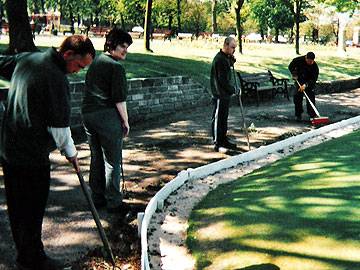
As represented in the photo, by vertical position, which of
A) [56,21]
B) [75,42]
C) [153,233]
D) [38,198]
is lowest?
[153,233]

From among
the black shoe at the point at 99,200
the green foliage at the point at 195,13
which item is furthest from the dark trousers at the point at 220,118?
the green foliage at the point at 195,13

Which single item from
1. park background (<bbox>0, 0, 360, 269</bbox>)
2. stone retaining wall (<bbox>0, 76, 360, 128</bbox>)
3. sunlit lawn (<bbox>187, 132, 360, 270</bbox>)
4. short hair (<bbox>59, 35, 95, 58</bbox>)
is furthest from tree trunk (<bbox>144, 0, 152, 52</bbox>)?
short hair (<bbox>59, 35, 95, 58</bbox>)

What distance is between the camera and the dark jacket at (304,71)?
11.5 meters

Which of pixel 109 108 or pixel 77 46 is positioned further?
pixel 109 108

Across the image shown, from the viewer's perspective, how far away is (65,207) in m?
5.64

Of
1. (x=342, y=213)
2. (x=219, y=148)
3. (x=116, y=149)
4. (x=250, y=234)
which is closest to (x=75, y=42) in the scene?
→ (x=116, y=149)

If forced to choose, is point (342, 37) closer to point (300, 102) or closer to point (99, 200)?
point (300, 102)

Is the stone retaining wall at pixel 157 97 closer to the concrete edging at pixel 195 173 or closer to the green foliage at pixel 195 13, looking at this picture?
the concrete edging at pixel 195 173

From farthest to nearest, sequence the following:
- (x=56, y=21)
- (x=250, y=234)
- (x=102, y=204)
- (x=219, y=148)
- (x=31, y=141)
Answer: (x=56, y=21), (x=219, y=148), (x=102, y=204), (x=250, y=234), (x=31, y=141)

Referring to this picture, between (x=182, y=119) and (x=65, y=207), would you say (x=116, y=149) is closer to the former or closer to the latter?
(x=65, y=207)

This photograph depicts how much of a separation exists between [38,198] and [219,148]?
5.25m

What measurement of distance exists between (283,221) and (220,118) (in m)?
3.67

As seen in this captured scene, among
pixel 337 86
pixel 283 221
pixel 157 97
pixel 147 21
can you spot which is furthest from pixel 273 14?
pixel 283 221

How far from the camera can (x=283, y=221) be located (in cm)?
487
